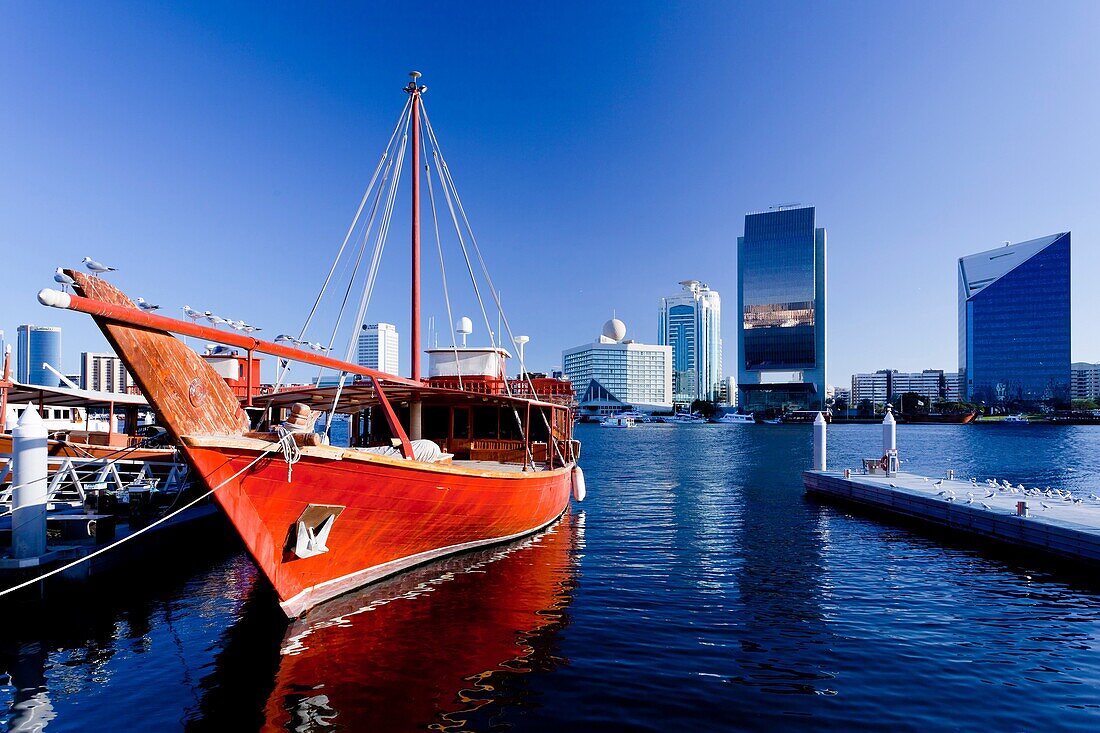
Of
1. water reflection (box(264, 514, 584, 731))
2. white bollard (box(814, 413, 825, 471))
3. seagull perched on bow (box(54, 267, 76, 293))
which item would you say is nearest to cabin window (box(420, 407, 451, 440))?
water reflection (box(264, 514, 584, 731))

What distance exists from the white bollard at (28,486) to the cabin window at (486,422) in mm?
10916

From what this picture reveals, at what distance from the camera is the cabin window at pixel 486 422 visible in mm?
19094

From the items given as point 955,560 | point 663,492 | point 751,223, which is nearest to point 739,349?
point 751,223

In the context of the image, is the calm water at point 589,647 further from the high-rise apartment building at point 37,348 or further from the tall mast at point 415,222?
the high-rise apartment building at point 37,348

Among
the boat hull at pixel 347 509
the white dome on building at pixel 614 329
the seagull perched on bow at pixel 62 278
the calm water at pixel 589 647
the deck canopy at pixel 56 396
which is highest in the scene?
the white dome on building at pixel 614 329

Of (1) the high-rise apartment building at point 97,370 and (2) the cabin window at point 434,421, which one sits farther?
(1) the high-rise apartment building at point 97,370

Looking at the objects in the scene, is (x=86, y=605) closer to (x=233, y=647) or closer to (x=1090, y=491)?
(x=233, y=647)

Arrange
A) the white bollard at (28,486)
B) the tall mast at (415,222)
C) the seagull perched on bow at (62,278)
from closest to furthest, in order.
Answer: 1. the seagull perched on bow at (62,278)
2. the white bollard at (28,486)
3. the tall mast at (415,222)

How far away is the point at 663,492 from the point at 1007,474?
88.6ft

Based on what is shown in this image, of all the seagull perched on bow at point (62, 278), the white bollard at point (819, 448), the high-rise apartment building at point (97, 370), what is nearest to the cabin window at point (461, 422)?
the seagull perched on bow at point (62, 278)

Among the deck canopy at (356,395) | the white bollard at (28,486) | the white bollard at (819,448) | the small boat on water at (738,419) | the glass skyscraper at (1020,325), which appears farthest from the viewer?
the glass skyscraper at (1020,325)

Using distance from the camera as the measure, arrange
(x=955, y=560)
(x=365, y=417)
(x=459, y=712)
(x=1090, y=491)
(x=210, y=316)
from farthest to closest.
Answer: (x=1090, y=491)
(x=365, y=417)
(x=955, y=560)
(x=210, y=316)
(x=459, y=712)

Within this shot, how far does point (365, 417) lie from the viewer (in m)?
20.8

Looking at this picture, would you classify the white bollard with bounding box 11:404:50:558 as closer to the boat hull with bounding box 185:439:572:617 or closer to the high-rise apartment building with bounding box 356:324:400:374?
the boat hull with bounding box 185:439:572:617
